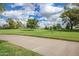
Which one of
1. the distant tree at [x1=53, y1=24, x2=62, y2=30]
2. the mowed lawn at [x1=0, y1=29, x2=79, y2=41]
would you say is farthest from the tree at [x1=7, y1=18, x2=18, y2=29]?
the distant tree at [x1=53, y1=24, x2=62, y2=30]

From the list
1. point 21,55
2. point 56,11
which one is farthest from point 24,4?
point 21,55

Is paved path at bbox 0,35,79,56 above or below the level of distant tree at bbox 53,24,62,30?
below

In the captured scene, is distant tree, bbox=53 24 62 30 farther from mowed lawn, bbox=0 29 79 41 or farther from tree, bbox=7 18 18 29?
tree, bbox=7 18 18 29

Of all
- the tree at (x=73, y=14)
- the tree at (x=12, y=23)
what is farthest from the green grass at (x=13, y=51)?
the tree at (x=73, y=14)

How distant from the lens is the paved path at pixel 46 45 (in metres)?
1.34

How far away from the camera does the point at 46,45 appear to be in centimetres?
135

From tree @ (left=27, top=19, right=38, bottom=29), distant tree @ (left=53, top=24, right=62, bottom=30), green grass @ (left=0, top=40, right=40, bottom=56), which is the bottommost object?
green grass @ (left=0, top=40, right=40, bottom=56)

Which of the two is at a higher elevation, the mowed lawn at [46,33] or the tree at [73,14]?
the tree at [73,14]

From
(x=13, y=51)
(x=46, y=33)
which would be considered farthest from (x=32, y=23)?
(x=13, y=51)

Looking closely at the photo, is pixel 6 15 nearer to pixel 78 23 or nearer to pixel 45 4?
pixel 45 4

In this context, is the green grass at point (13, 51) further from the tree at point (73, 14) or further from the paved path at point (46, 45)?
the tree at point (73, 14)

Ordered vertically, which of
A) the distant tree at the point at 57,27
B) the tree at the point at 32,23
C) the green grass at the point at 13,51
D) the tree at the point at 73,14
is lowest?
the green grass at the point at 13,51

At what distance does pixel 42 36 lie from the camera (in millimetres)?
1381

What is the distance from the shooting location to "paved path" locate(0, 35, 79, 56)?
1335 mm
